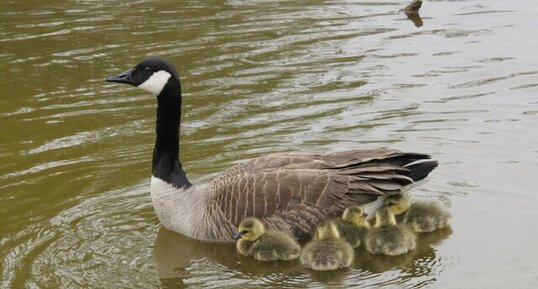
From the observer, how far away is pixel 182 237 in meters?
10.0

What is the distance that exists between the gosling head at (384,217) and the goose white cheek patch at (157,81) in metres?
2.31

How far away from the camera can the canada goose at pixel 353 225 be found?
9211 millimetres

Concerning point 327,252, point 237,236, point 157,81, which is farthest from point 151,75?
point 327,252

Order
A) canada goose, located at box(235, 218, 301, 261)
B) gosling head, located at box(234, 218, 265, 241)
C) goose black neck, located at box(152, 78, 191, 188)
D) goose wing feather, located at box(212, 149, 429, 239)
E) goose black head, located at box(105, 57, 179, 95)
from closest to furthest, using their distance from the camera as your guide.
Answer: canada goose, located at box(235, 218, 301, 261) < gosling head, located at box(234, 218, 265, 241) < goose wing feather, located at box(212, 149, 429, 239) < goose black head, located at box(105, 57, 179, 95) < goose black neck, located at box(152, 78, 191, 188)

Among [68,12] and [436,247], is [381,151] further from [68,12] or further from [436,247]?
[68,12]

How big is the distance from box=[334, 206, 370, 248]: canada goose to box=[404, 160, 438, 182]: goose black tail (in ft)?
1.90

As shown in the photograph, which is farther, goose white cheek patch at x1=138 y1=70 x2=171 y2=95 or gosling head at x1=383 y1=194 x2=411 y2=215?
goose white cheek patch at x1=138 y1=70 x2=171 y2=95

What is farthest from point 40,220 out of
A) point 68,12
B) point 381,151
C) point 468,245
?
point 68,12

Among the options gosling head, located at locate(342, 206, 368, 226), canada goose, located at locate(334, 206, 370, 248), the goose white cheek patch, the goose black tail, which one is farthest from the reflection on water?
the goose white cheek patch

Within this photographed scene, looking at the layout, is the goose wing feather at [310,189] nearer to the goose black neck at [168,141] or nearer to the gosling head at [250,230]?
the gosling head at [250,230]

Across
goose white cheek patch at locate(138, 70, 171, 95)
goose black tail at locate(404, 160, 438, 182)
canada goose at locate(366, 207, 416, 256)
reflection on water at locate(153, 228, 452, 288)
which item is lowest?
reflection on water at locate(153, 228, 452, 288)

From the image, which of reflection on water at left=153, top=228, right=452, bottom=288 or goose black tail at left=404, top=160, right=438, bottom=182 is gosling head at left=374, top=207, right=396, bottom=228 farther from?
goose black tail at left=404, top=160, right=438, bottom=182

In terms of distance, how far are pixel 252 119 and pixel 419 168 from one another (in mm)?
3522

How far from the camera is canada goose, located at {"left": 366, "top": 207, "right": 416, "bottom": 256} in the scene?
906 cm
